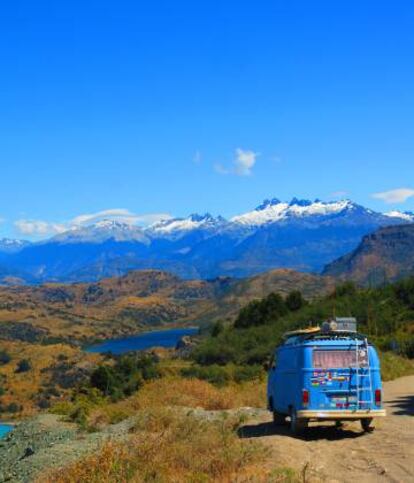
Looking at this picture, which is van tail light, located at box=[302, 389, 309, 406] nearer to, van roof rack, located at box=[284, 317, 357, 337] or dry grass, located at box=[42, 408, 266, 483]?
van roof rack, located at box=[284, 317, 357, 337]

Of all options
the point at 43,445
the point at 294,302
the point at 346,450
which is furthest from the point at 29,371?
the point at 346,450

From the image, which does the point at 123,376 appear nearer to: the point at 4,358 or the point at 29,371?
the point at 29,371

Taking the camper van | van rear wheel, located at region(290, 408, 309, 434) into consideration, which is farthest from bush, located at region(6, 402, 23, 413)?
the camper van

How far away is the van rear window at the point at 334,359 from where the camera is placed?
1633 centimetres

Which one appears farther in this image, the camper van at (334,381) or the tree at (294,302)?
the tree at (294,302)

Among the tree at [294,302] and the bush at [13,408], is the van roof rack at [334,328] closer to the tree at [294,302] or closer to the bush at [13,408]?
the tree at [294,302]

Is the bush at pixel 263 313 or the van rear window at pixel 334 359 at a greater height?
the bush at pixel 263 313

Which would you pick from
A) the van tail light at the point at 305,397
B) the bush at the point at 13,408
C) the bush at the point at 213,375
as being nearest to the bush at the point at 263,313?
the bush at the point at 13,408

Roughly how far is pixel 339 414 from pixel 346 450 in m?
1.47

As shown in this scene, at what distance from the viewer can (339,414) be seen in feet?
52.9

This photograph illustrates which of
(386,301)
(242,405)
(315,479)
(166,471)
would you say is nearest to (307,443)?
(315,479)

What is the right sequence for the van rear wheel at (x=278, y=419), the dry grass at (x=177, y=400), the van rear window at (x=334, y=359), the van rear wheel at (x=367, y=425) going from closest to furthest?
the van rear window at (x=334, y=359) → the van rear wheel at (x=367, y=425) → the van rear wheel at (x=278, y=419) → the dry grass at (x=177, y=400)

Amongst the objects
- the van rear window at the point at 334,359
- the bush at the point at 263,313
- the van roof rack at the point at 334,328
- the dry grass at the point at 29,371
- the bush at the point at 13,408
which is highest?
the bush at the point at 263,313

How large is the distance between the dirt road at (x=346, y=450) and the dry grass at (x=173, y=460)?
0.83 metres
